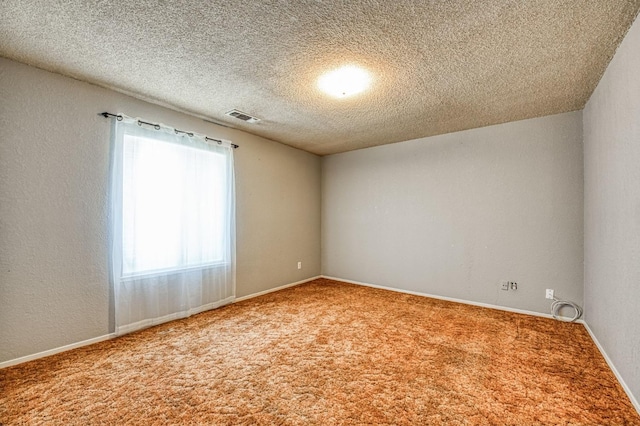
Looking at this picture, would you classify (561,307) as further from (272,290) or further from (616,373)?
(272,290)

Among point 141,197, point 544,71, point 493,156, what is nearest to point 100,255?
point 141,197

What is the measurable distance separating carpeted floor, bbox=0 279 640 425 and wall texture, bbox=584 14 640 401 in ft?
1.02

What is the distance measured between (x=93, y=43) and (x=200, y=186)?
1730 millimetres

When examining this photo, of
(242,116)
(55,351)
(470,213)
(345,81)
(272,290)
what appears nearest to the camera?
(55,351)

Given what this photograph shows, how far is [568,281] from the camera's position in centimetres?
320

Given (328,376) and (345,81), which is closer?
(328,376)

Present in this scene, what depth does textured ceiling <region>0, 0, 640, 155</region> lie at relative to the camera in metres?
1.68

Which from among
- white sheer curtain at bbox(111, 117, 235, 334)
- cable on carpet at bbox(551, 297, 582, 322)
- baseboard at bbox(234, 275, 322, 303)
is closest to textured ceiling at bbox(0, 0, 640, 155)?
white sheer curtain at bbox(111, 117, 235, 334)

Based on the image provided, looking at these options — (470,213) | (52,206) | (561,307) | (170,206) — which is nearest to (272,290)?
(170,206)

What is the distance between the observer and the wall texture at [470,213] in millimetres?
3264

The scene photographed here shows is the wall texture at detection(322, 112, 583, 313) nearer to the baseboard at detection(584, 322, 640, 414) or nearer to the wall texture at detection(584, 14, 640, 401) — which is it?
the wall texture at detection(584, 14, 640, 401)

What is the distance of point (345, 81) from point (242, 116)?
1551 millimetres

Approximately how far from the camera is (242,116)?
349cm

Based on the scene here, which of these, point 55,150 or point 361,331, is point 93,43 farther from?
point 361,331
